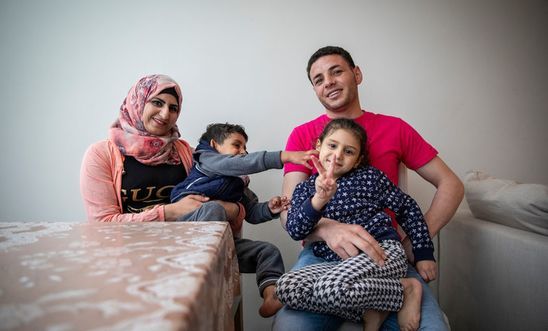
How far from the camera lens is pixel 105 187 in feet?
4.13

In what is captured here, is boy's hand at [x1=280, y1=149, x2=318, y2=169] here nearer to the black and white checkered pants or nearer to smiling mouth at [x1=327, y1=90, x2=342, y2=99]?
smiling mouth at [x1=327, y1=90, x2=342, y2=99]

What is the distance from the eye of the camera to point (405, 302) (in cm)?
88

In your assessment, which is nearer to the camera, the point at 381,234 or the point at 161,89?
the point at 381,234

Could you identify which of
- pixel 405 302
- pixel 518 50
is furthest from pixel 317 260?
pixel 518 50

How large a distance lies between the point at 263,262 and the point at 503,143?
183 centimetres

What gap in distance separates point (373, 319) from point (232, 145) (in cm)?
95

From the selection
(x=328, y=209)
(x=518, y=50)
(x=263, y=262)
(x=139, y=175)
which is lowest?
(x=263, y=262)

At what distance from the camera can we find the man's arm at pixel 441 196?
47.3 inches

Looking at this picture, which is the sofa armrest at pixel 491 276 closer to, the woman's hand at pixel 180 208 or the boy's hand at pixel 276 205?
the boy's hand at pixel 276 205

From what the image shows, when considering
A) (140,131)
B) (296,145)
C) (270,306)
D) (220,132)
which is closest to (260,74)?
(220,132)

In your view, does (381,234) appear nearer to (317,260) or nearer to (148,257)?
(317,260)

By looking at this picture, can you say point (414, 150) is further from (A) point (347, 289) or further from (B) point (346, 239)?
(A) point (347, 289)

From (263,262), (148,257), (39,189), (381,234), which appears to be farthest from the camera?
(39,189)

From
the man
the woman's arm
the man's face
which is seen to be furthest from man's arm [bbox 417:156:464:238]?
the woman's arm
